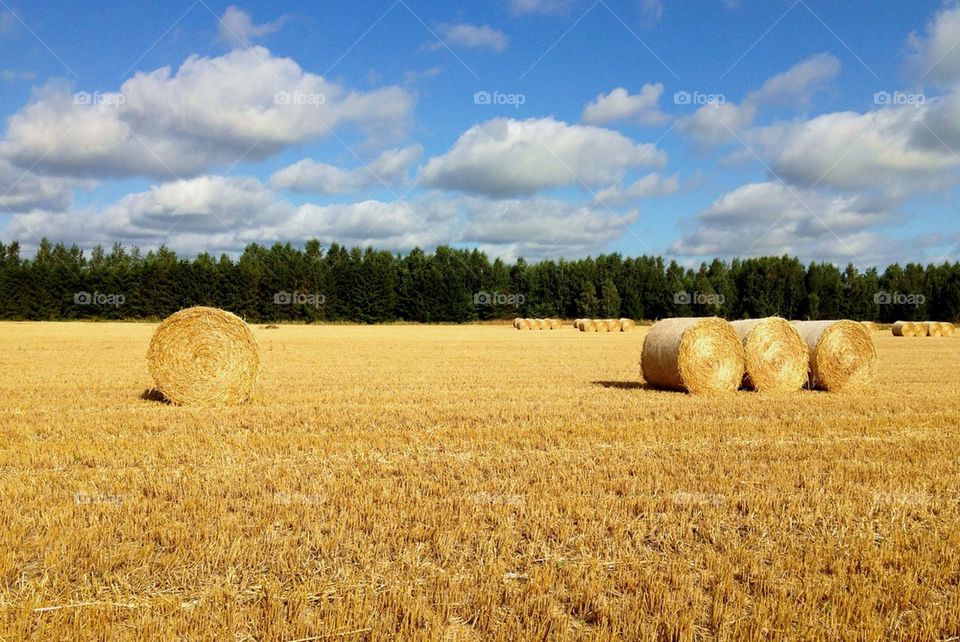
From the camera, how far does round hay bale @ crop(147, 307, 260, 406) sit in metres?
13.1

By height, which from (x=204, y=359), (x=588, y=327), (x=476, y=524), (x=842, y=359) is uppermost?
(x=588, y=327)

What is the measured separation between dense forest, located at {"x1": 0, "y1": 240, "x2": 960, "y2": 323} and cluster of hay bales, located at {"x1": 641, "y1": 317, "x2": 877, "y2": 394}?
55.6m

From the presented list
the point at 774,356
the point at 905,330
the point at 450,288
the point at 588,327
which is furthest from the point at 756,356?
the point at 450,288

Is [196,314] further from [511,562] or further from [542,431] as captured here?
[511,562]

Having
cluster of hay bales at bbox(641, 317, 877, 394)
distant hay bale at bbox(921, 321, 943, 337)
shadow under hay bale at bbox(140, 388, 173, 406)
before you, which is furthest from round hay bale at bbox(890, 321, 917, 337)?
shadow under hay bale at bbox(140, 388, 173, 406)

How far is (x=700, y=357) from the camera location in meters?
14.7

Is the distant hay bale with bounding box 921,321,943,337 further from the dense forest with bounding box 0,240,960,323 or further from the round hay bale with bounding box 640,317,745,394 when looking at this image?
the round hay bale with bounding box 640,317,745,394

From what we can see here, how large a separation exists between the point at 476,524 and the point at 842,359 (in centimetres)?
1277

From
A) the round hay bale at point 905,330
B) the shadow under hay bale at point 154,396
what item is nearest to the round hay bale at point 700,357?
the shadow under hay bale at point 154,396

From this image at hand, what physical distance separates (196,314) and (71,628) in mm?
10408

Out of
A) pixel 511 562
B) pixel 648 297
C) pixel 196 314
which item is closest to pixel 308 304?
pixel 648 297

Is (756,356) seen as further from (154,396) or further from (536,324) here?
(536,324)

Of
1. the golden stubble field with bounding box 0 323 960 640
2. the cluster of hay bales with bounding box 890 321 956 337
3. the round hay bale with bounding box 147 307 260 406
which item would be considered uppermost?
the cluster of hay bales with bounding box 890 321 956 337

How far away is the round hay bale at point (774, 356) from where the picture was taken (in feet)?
50.0
